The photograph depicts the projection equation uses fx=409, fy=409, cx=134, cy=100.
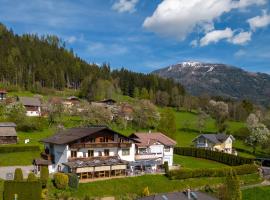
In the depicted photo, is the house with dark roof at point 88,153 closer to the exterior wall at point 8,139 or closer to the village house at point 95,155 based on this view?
the village house at point 95,155

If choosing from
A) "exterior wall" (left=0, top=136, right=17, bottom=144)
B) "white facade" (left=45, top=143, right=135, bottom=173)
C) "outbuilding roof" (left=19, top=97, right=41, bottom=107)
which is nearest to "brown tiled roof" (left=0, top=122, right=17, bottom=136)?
"exterior wall" (left=0, top=136, right=17, bottom=144)

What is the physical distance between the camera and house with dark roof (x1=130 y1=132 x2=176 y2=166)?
2783 inches

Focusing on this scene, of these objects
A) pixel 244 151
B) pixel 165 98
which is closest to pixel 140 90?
pixel 165 98

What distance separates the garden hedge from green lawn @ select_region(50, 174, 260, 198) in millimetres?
4042

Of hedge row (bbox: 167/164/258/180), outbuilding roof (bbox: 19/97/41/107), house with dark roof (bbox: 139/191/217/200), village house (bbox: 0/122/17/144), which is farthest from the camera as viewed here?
outbuilding roof (bbox: 19/97/41/107)

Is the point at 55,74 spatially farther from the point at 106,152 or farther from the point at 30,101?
the point at 106,152

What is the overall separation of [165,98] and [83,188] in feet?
368

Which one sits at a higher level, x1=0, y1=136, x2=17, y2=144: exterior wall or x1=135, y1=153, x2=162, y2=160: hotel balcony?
x1=0, y1=136, x2=17, y2=144: exterior wall

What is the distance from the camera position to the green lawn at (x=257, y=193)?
2234 inches

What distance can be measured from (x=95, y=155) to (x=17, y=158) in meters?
12.6

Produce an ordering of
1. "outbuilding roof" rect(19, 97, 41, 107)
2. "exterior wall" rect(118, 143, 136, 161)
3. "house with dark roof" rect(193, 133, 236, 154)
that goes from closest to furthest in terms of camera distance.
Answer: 1. "exterior wall" rect(118, 143, 136, 161)
2. "house with dark roof" rect(193, 133, 236, 154)
3. "outbuilding roof" rect(19, 97, 41, 107)

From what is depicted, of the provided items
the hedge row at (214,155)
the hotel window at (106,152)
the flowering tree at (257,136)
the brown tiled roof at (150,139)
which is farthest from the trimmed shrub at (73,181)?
the flowering tree at (257,136)

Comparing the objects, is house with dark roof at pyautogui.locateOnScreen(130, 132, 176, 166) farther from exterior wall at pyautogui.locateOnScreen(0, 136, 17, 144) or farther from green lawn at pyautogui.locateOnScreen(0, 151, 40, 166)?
exterior wall at pyautogui.locateOnScreen(0, 136, 17, 144)

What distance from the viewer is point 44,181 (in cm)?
5106
